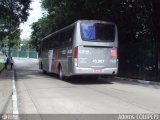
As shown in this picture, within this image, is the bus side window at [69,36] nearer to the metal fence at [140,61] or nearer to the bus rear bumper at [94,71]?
the bus rear bumper at [94,71]

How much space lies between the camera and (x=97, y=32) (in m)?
20.7

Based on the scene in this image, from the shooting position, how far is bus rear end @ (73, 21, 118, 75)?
2036 centimetres

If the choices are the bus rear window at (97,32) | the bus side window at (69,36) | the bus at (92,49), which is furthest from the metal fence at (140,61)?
the bus side window at (69,36)

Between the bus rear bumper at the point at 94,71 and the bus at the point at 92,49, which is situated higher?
the bus at the point at 92,49

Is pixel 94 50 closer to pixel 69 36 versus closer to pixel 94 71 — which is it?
pixel 94 71

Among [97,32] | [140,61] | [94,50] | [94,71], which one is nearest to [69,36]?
[97,32]

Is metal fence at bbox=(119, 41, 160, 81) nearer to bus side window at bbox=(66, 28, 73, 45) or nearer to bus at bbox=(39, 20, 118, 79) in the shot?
bus at bbox=(39, 20, 118, 79)

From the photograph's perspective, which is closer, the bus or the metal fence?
the bus

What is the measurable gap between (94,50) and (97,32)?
39.5 inches

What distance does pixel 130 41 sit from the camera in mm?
27250

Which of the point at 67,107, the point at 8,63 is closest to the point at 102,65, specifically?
the point at 67,107

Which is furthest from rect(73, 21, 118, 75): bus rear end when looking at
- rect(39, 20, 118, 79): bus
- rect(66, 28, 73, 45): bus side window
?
rect(66, 28, 73, 45): bus side window

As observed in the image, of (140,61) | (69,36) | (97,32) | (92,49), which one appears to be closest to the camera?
(92,49)

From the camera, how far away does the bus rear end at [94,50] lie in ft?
66.8
